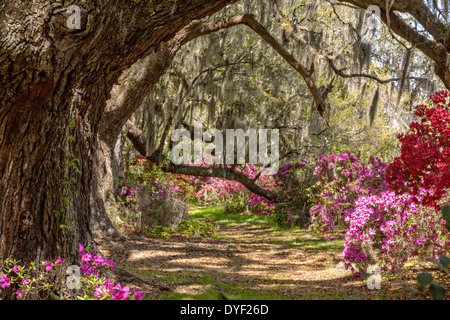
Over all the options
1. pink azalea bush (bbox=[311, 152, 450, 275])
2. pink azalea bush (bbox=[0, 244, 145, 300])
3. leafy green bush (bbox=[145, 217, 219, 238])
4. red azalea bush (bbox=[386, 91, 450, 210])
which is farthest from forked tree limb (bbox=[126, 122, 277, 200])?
pink azalea bush (bbox=[0, 244, 145, 300])

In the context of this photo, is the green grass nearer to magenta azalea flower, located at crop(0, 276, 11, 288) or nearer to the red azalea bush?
the red azalea bush

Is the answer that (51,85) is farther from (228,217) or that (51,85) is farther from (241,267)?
(228,217)

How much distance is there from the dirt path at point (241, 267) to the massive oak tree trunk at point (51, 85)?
1.45 meters

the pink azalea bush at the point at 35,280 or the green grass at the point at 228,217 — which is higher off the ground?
the pink azalea bush at the point at 35,280

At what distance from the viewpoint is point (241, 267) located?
21.9ft

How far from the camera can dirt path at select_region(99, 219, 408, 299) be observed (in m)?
4.95

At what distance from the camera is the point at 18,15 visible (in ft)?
8.41

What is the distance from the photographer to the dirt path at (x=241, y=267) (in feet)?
16.3

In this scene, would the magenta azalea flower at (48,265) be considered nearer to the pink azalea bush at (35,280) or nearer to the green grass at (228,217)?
the pink azalea bush at (35,280)

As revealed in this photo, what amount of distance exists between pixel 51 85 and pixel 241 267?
465cm

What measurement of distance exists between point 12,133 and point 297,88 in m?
10.00

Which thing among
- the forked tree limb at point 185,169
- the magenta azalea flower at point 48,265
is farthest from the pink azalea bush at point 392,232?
the forked tree limb at point 185,169

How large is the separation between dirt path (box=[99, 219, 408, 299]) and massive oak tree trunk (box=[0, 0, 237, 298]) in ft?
4.77

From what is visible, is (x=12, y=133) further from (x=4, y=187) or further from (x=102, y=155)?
(x=102, y=155)
